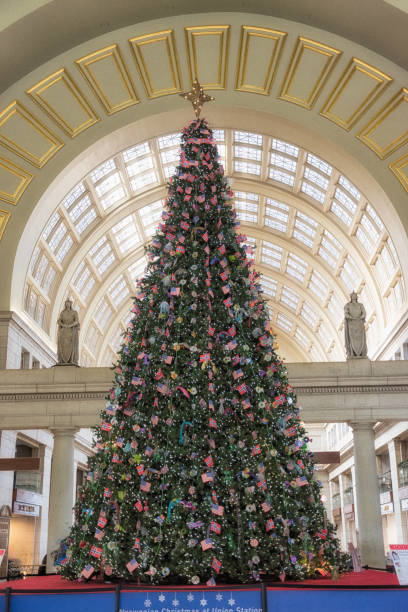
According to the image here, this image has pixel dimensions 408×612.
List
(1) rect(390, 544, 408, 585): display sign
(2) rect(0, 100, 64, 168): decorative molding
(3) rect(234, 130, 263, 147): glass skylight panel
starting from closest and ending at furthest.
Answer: (1) rect(390, 544, 408, 585): display sign
(2) rect(0, 100, 64, 168): decorative molding
(3) rect(234, 130, 263, 147): glass skylight panel

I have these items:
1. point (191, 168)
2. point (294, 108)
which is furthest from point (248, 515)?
point (294, 108)

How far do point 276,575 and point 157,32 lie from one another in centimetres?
1735

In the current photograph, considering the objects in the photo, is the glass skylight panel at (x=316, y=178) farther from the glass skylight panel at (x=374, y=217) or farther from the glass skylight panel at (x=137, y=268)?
the glass skylight panel at (x=137, y=268)

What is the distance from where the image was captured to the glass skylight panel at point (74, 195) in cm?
2683

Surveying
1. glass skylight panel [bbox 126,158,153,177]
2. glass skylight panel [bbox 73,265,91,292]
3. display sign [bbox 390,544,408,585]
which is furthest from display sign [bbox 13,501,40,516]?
display sign [bbox 390,544,408,585]

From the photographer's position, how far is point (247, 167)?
31.4 m

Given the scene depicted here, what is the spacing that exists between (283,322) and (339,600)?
1672 inches

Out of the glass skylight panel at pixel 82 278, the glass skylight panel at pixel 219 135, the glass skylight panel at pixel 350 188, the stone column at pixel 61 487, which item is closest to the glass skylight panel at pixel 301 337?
the glass skylight panel at pixel 82 278

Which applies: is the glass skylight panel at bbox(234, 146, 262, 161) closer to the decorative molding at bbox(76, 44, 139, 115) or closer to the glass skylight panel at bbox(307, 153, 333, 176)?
the glass skylight panel at bbox(307, 153, 333, 176)

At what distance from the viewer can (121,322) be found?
1577 inches

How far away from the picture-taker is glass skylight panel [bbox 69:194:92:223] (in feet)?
91.5

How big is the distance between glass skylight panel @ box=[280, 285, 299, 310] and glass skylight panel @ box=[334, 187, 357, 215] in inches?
546

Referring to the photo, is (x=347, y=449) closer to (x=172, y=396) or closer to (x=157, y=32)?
(x=157, y=32)

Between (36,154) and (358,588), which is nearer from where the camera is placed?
(358,588)
